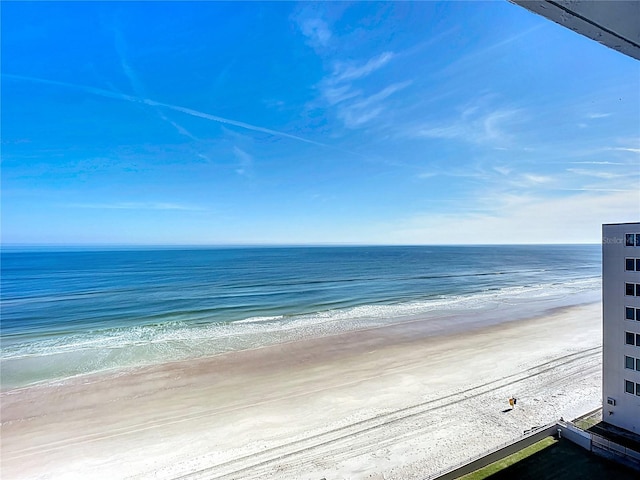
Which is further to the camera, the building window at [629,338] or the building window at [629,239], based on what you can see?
the building window at [629,338]

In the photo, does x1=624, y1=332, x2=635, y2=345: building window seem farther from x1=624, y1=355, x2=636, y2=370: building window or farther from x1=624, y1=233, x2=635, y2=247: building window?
x1=624, y1=233, x2=635, y2=247: building window

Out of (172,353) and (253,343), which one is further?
(253,343)

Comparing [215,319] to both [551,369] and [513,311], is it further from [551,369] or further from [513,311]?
[513,311]

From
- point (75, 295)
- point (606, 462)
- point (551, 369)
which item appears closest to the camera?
point (606, 462)

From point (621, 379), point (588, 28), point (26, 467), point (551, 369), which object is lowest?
point (26, 467)

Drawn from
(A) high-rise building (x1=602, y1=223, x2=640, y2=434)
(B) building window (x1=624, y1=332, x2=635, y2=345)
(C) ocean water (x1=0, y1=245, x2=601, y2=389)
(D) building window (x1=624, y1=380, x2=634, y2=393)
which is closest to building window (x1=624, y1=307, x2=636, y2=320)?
(A) high-rise building (x1=602, y1=223, x2=640, y2=434)

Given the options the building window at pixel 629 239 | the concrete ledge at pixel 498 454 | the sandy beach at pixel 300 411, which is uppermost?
the building window at pixel 629 239

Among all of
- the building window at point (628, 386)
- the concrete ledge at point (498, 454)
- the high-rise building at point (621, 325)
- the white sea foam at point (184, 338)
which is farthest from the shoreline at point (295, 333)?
the concrete ledge at point (498, 454)

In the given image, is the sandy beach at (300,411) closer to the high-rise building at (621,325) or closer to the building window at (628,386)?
the high-rise building at (621,325)

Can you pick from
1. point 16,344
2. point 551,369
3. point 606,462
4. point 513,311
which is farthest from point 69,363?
point 513,311
